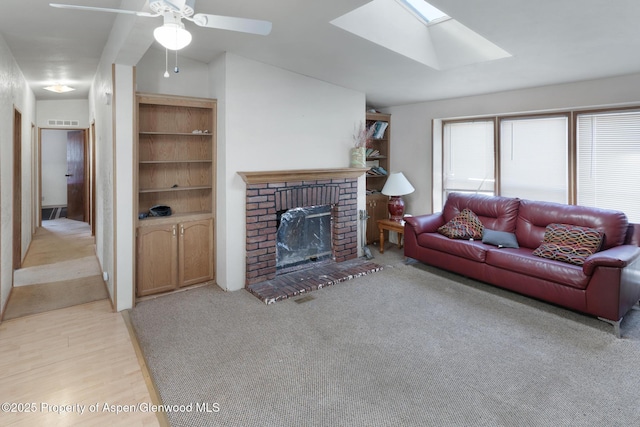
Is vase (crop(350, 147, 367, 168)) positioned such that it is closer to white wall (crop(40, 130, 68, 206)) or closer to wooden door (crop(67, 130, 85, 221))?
wooden door (crop(67, 130, 85, 221))

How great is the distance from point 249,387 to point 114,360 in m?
1.09

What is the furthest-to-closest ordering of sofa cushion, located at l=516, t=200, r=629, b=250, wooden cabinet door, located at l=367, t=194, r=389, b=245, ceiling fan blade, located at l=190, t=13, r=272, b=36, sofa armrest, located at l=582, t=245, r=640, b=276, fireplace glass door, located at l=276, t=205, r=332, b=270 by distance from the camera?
wooden cabinet door, located at l=367, t=194, r=389, b=245 < fireplace glass door, located at l=276, t=205, r=332, b=270 < sofa cushion, located at l=516, t=200, r=629, b=250 < sofa armrest, located at l=582, t=245, r=640, b=276 < ceiling fan blade, located at l=190, t=13, r=272, b=36

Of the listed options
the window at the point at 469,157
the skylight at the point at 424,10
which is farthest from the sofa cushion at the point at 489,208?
the skylight at the point at 424,10

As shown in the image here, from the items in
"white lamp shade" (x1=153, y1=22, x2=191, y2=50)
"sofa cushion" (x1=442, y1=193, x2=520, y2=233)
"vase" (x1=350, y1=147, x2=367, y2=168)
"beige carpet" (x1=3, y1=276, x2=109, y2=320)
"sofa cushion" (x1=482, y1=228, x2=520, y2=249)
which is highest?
"white lamp shade" (x1=153, y1=22, x2=191, y2=50)

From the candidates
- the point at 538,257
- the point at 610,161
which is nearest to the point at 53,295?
the point at 538,257

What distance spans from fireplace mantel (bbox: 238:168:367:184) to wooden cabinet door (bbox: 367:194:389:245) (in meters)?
0.84

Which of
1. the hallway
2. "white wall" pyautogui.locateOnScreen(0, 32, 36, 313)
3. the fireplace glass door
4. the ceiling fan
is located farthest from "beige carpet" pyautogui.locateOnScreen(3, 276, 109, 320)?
the ceiling fan

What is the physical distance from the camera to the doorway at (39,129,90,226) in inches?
314

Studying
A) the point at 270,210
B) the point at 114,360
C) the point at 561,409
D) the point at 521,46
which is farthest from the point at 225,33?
the point at 561,409

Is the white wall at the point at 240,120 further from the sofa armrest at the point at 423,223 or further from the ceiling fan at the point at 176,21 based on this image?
the ceiling fan at the point at 176,21

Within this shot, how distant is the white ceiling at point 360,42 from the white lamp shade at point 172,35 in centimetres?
54

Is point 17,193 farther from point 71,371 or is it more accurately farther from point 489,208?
point 489,208

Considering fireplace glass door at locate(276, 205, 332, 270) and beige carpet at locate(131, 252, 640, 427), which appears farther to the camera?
fireplace glass door at locate(276, 205, 332, 270)

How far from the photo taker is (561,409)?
202 centimetres
